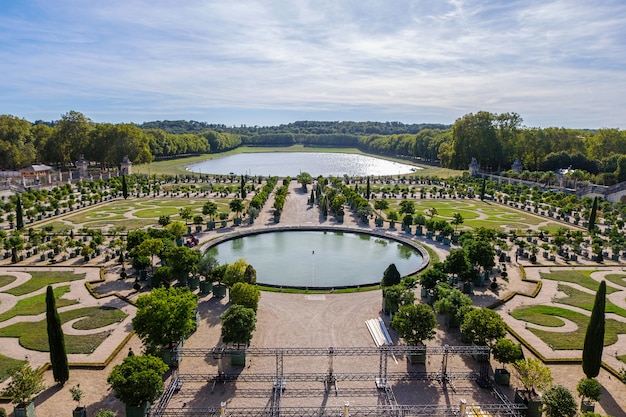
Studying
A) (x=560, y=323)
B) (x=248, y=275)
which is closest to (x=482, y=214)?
(x=560, y=323)

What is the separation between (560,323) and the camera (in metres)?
24.8

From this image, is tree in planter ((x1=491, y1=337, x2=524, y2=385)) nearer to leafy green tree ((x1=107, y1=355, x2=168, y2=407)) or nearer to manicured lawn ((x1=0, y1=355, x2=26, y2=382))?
leafy green tree ((x1=107, y1=355, x2=168, y2=407))

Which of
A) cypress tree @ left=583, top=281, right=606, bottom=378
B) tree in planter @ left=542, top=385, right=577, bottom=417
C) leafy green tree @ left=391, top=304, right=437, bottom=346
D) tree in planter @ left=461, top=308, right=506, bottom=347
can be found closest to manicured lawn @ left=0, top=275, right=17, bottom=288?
leafy green tree @ left=391, top=304, right=437, bottom=346

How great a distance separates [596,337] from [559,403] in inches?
173

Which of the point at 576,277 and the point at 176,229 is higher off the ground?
the point at 176,229

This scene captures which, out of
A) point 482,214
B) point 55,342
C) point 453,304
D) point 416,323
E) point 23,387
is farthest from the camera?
point 482,214

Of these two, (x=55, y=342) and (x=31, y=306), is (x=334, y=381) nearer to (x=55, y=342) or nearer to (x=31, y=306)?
(x=55, y=342)

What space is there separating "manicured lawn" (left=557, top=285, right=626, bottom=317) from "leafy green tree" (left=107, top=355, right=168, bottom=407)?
2516cm

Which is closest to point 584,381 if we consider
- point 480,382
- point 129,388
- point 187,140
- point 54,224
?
point 480,382

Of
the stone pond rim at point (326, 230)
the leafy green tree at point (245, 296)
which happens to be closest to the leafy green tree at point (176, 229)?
the stone pond rim at point (326, 230)

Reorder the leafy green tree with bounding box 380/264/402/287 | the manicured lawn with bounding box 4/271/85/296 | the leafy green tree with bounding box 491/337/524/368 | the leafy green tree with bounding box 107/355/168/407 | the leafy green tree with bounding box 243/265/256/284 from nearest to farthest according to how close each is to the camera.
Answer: the leafy green tree with bounding box 107/355/168/407 < the leafy green tree with bounding box 491/337/524/368 < the leafy green tree with bounding box 380/264/402/287 < the leafy green tree with bounding box 243/265/256/284 < the manicured lawn with bounding box 4/271/85/296

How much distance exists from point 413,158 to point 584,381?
13824cm

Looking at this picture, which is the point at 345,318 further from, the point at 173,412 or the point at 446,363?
the point at 173,412

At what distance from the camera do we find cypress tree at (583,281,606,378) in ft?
58.6
